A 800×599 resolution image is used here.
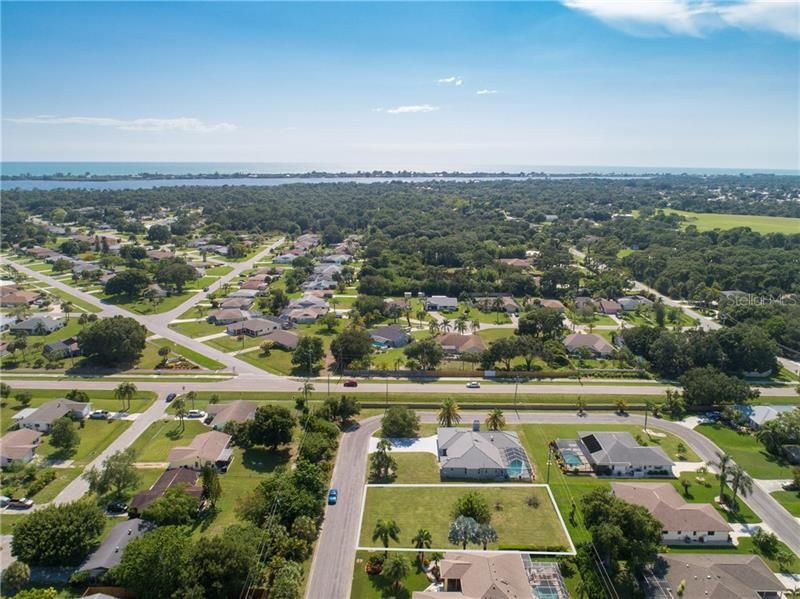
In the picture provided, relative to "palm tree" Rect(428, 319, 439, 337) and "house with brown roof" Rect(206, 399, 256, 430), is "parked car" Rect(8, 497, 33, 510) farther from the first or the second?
"palm tree" Rect(428, 319, 439, 337)

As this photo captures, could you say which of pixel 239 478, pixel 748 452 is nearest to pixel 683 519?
pixel 748 452

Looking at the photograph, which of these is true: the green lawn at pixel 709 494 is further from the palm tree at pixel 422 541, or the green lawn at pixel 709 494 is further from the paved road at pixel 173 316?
the paved road at pixel 173 316

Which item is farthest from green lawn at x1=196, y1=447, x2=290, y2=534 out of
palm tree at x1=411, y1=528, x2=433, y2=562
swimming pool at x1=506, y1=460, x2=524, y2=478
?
swimming pool at x1=506, y1=460, x2=524, y2=478

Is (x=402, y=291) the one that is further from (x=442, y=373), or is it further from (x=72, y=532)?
(x=72, y=532)

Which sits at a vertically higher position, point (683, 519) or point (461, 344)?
point (461, 344)

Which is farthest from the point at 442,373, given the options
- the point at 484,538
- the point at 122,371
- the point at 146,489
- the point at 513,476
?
the point at 122,371

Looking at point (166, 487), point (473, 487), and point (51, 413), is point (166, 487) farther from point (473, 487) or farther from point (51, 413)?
point (473, 487)
